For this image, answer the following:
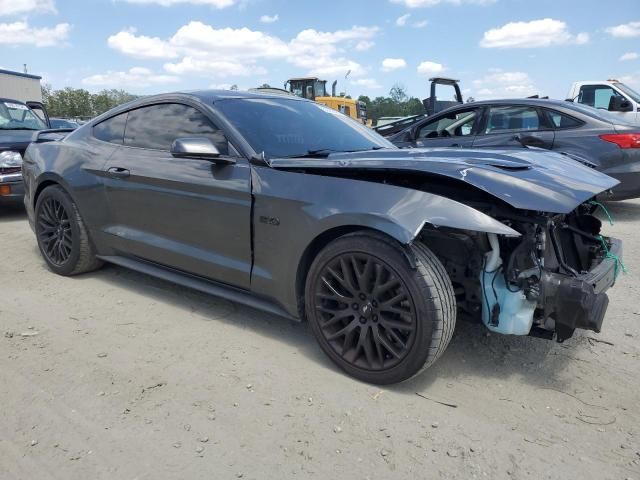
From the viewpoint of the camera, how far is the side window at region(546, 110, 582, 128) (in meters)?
6.06

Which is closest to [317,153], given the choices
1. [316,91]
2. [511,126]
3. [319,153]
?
[319,153]

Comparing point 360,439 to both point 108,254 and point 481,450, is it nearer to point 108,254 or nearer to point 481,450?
point 481,450

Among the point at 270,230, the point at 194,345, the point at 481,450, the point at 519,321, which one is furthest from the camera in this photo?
the point at 194,345

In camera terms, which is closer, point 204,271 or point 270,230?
point 270,230

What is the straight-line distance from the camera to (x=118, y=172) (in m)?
Answer: 3.75

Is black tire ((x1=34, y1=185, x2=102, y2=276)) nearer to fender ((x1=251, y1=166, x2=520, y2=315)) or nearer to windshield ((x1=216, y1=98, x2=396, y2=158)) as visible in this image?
windshield ((x1=216, y1=98, x2=396, y2=158))

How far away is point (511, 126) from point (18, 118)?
745 centimetres

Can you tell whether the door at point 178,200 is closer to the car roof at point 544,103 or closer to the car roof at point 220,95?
the car roof at point 220,95

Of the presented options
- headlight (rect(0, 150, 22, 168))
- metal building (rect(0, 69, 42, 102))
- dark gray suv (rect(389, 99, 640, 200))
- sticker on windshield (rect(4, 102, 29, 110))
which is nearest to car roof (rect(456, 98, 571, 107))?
dark gray suv (rect(389, 99, 640, 200))

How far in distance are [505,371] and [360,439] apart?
3.38 feet

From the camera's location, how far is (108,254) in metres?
4.06

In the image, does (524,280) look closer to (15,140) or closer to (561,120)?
(561,120)

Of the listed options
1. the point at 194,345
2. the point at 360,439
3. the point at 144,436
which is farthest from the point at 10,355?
the point at 360,439

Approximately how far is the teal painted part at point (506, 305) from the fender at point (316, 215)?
13.1 inches
